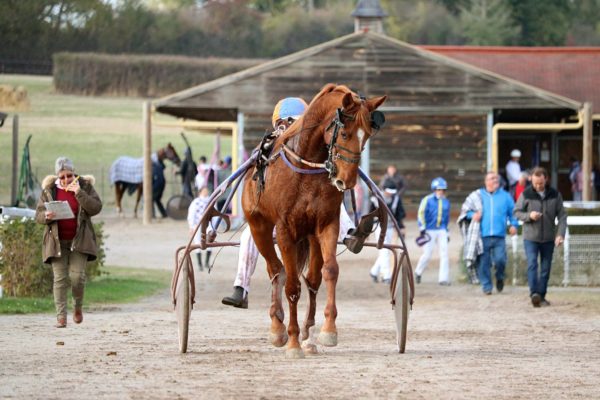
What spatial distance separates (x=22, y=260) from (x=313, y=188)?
7.34m

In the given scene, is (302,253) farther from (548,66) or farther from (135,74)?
(135,74)

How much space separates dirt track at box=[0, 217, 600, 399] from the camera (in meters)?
9.70

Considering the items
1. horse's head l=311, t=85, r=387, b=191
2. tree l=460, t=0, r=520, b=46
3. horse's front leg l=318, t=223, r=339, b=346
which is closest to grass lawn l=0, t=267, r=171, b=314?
horse's front leg l=318, t=223, r=339, b=346

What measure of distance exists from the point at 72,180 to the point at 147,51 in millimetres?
57708

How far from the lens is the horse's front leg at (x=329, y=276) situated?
436 inches

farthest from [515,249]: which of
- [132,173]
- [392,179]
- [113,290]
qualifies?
[132,173]

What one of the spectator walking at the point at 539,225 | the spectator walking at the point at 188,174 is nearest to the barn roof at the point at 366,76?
the spectator walking at the point at 188,174

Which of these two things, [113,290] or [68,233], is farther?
[113,290]

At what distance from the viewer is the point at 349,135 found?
10938 mm

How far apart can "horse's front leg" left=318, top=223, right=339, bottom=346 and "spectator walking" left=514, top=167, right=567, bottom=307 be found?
6.82 meters

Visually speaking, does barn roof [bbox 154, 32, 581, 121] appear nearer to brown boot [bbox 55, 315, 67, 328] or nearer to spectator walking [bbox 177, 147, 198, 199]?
spectator walking [bbox 177, 147, 198, 199]

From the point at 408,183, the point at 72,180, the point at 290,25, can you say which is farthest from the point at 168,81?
the point at 72,180

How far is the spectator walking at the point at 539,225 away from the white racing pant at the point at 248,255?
543 cm

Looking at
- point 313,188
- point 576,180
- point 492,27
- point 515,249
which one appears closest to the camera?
point 313,188
